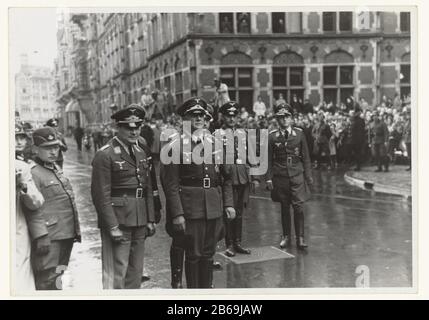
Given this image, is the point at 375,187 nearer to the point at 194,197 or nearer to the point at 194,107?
the point at 194,197

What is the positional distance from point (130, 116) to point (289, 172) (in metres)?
2.85

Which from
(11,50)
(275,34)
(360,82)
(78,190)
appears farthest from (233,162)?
(360,82)

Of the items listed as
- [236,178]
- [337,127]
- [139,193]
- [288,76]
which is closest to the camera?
[139,193]

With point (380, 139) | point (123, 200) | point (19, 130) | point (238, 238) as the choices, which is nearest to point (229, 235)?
point (238, 238)

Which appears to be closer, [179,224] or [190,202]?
[179,224]

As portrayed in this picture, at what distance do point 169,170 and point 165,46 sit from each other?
12.6 metres

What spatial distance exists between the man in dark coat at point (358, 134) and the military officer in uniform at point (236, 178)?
8.07 m

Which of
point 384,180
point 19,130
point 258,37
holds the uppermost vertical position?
point 258,37

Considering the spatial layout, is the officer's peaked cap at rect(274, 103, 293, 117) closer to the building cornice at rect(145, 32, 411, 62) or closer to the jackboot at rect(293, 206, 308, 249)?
the jackboot at rect(293, 206, 308, 249)

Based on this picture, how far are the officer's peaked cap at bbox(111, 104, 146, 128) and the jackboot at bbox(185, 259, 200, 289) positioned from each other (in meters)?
1.55

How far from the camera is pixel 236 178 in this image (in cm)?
652

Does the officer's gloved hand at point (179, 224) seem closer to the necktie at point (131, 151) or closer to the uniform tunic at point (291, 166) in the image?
the necktie at point (131, 151)

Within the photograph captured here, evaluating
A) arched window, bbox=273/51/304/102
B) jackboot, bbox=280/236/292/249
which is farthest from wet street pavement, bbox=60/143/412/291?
arched window, bbox=273/51/304/102
